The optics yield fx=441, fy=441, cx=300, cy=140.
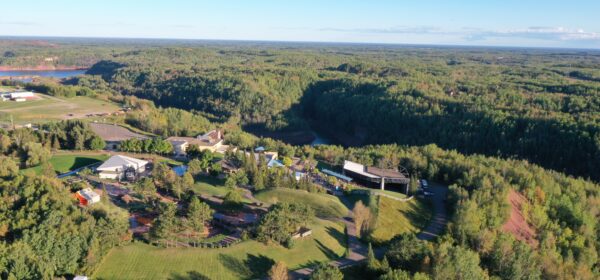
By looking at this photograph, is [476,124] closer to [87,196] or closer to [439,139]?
[439,139]

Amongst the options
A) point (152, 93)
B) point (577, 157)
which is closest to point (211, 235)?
point (577, 157)

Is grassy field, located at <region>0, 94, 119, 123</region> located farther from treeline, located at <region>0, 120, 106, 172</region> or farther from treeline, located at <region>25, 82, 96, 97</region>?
treeline, located at <region>0, 120, 106, 172</region>

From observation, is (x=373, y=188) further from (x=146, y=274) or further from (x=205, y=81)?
(x=205, y=81)

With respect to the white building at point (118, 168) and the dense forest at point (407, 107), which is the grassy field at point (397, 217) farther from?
the dense forest at point (407, 107)

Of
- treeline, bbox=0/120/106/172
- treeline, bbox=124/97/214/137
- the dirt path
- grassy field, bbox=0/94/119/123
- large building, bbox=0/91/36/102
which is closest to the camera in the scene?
the dirt path

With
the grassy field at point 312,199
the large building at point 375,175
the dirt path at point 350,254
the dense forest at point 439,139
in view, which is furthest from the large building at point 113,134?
the dirt path at point 350,254

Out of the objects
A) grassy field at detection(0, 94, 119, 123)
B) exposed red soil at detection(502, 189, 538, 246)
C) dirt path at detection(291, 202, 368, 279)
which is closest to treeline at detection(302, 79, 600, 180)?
exposed red soil at detection(502, 189, 538, 246)

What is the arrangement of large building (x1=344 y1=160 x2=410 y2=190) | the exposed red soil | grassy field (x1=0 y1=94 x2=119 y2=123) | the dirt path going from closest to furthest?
the dirt path → the exposed red soil → large building (x1=344 y1=160 x2=410 y2=190) → grassy field (x1=0 y1=94 x2=119 y2=123)

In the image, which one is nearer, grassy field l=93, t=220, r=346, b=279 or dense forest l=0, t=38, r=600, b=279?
grassy field l=93, t=220, r=346, b=279
